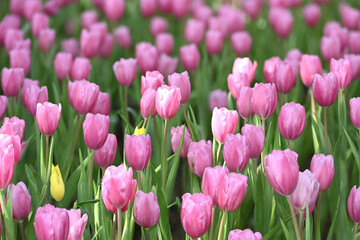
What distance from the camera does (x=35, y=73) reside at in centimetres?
300

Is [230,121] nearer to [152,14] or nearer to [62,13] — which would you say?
[152,14]

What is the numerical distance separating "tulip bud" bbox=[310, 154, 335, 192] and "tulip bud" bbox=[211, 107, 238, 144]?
269 millimetres

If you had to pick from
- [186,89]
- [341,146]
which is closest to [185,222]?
[186,89]

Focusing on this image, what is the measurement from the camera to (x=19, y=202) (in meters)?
1.58

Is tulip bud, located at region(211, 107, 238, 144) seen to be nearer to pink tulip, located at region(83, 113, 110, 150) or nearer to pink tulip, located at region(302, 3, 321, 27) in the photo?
pink tulip, located at region(83, 113, 110, 150)

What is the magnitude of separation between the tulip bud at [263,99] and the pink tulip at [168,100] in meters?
0.25

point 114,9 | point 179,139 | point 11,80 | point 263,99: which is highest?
point 114,9

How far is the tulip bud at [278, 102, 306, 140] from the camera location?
5.79ft

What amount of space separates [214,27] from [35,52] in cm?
107

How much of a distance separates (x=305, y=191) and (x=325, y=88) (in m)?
0.54

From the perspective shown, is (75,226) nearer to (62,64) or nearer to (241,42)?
(62,64)

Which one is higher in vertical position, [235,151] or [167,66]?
[167,66]

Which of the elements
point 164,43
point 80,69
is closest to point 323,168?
point 80,69

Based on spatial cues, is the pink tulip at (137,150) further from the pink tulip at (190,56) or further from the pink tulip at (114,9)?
the pink tulip at (114,9)
